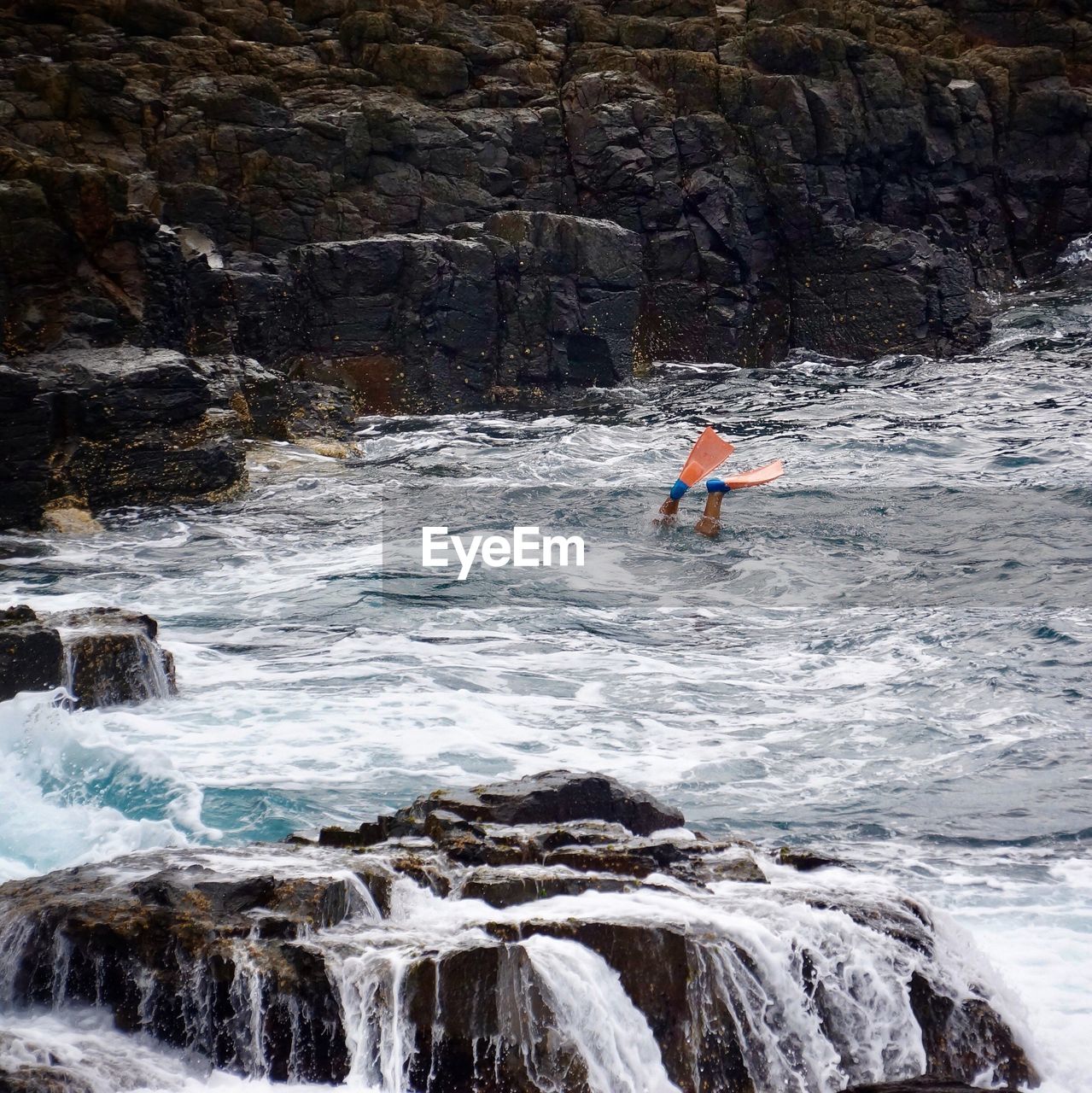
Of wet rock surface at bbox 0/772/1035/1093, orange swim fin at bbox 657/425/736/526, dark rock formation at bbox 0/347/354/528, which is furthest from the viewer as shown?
orange swim fin at bbox 657/425/736/526

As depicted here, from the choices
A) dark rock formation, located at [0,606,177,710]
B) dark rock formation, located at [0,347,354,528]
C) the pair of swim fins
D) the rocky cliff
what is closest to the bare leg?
the pair of swim fins

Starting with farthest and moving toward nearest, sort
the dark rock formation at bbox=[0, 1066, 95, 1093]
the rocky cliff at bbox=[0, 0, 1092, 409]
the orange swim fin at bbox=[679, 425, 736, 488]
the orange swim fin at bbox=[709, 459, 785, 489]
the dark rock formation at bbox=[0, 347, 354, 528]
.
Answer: the rocky cliff at bbox=[0, 0, 1092, 409], the orange swim fin at bbox=[679, 425, 736, 488], the orange swim fin at bbox=[709, 459, 785, 489], the dark rock formation at bbox=[0, 347, 354, 528], the dark rock formation at bbox=[0, 1066, 95, 1093]

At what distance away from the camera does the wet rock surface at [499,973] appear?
13.4 feet

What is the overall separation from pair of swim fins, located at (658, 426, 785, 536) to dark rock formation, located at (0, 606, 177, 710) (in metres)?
6.04

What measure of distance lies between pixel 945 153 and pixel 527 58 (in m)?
8.39

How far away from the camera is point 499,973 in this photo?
4098 mm

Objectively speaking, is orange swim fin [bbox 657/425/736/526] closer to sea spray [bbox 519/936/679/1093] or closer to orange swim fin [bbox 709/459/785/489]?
orange swim fin [bbox 709/459/785/489]

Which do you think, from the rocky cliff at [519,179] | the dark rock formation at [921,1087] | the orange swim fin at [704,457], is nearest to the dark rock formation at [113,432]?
the rocky cliff at [519,179]

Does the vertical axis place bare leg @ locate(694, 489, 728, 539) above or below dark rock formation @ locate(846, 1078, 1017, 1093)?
above

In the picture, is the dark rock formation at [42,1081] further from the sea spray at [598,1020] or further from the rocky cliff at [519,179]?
the rocky cliff at [519,179]

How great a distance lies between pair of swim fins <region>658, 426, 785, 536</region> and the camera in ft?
41.7

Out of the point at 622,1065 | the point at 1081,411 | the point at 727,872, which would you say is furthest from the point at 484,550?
the point at 1081,411

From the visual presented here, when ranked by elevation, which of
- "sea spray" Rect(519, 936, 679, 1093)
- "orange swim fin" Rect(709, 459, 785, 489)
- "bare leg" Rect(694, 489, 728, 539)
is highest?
"orange swim fin" Rect(709, 459, 785, 489)

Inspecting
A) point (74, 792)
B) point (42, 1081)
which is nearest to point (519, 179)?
point (74, 792)
